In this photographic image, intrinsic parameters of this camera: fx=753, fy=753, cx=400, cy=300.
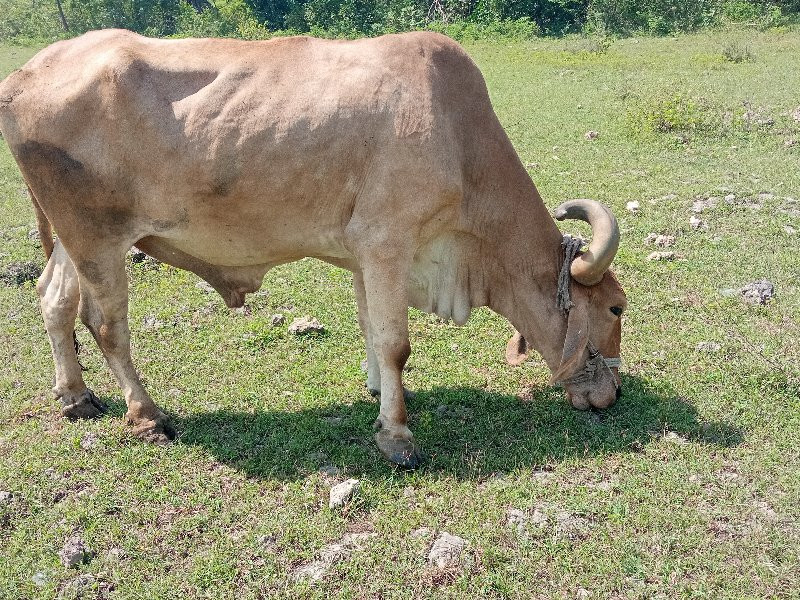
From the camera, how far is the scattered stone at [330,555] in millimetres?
4309

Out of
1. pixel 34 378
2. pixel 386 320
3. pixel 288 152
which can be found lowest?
pixel 34 378

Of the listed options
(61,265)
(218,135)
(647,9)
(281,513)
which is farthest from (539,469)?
(647,9)

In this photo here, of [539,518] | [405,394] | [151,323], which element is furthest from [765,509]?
[151,323]

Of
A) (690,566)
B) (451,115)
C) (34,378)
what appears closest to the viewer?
(690,566)

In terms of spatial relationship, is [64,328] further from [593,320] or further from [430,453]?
[593,320]

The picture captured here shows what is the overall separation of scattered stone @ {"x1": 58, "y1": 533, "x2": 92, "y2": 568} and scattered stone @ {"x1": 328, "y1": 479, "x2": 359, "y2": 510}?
148 centimetres

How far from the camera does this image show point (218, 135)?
5.00 metres

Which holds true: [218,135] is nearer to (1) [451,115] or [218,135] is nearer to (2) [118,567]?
(1) [451,115]

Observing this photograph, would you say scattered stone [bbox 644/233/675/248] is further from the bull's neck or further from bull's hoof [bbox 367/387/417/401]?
bull's hoof [bbox 367/387/417/401]

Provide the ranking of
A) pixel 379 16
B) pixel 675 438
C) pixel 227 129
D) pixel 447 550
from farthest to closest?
pixel 379 16 → pixel 675 438 → pixel 227 129 → pixel 447 550

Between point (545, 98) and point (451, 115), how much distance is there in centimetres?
1197

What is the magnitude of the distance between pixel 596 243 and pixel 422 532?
7.66ft

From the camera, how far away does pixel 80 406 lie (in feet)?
19.6

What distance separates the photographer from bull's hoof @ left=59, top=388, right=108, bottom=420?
19.5ft
